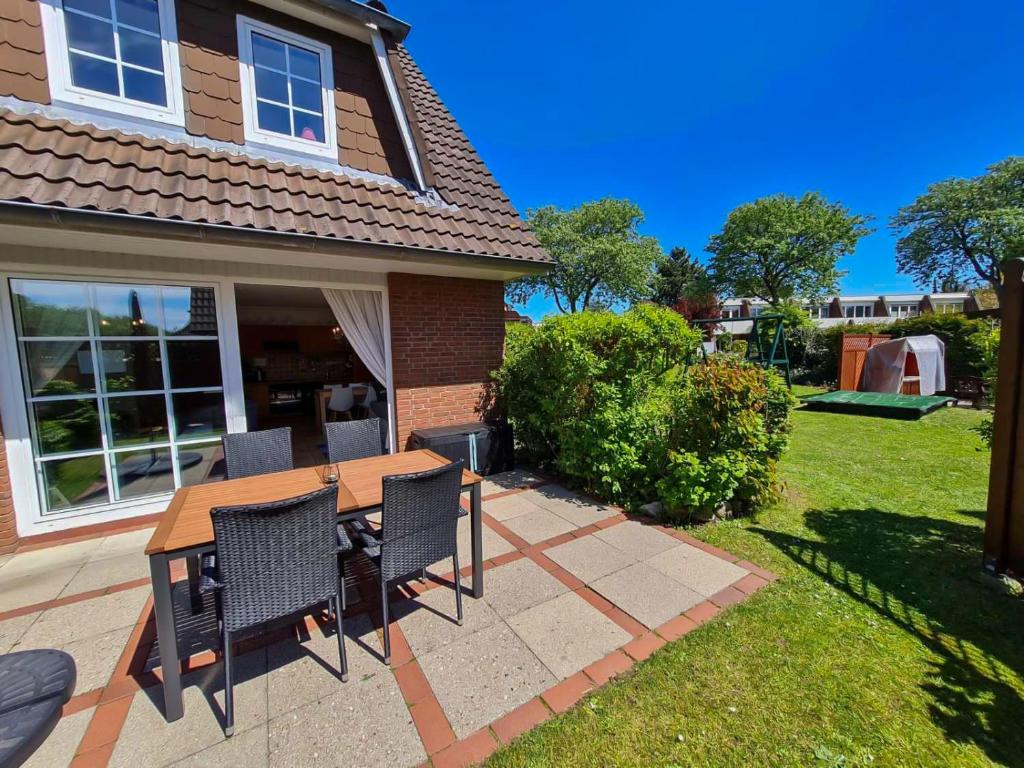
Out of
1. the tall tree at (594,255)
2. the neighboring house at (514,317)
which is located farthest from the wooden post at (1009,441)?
the tall tree at (594,255)

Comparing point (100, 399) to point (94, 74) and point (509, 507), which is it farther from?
point (509, 507)

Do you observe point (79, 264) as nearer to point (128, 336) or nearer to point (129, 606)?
point (128, 336)

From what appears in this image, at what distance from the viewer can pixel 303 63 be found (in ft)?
14.7

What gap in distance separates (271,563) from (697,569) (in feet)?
9.86

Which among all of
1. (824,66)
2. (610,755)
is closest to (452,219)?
(610,755)

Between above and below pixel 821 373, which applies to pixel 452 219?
above

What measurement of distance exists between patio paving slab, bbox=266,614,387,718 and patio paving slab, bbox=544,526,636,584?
153 centimetres

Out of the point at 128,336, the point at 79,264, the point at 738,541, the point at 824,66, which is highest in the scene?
the point at 824,66

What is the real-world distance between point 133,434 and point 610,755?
5.05m

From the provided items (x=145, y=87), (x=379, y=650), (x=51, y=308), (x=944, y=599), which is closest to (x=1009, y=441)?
(x=944, y=599)

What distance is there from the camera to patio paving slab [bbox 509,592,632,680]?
225cm

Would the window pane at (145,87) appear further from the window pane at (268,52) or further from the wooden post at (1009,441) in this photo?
the wooden post at (1009,441)

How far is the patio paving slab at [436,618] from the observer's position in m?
2.42

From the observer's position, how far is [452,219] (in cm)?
470
